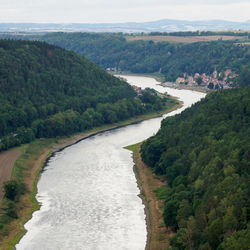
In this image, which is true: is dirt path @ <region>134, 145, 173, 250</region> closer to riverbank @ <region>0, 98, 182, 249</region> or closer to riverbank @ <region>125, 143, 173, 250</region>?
riverbank @ <region>125, 143, 173, 250</region>

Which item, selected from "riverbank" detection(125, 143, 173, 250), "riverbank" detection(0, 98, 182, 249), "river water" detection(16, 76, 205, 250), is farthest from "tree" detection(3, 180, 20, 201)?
"riverbank" detection(125, 143, 173, 250)

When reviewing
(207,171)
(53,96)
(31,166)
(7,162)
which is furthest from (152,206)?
(53,96)

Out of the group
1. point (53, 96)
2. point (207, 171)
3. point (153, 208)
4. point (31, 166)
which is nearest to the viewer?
point (207, 171)

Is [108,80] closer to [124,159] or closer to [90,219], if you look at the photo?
[124,159]

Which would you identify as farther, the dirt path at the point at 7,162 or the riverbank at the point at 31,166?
the dirt path at the point at 7,162

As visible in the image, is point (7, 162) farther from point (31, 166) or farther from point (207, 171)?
point (207, 171)

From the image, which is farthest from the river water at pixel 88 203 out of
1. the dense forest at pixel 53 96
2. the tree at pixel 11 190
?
the dense forest at pixel 53 96

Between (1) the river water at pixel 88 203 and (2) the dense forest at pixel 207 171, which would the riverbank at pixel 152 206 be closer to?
(1) the river water at pixel 88 203
